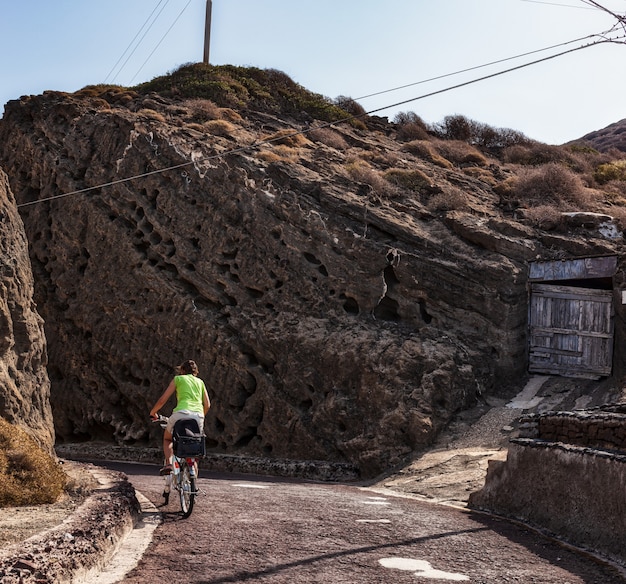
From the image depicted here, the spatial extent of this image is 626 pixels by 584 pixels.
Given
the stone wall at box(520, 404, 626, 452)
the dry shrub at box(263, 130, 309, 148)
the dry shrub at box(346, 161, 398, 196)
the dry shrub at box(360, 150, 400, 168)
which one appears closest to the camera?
the stone wall at box(520, 404, 626, 452)

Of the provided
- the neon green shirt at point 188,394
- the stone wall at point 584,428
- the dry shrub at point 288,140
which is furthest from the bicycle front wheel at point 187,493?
the dry shrub at point 288,140

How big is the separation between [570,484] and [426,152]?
2652 centimetres

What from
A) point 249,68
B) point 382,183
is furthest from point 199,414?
point 249,68

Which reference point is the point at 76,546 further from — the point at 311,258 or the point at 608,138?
the point at 608,138

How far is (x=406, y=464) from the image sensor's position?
56.9ft

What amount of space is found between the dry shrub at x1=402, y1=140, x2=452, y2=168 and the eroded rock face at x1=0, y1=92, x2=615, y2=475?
5114mm

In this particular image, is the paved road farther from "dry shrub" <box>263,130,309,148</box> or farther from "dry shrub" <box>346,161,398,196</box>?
"dry shrub" <box>263,130,309,148</box>

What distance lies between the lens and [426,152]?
34.0m

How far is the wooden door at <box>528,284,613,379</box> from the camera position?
20438mm

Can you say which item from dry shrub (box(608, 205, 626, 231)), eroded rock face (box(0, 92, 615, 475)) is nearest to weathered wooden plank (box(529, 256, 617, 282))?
eroded rock face (box(0, 92, 615, 475))

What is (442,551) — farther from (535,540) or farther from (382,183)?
(382,183)

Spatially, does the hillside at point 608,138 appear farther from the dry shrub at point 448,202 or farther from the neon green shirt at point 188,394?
the neon green shirt at point 188,394

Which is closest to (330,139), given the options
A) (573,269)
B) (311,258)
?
(311,258)

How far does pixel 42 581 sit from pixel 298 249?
17.8 metres
